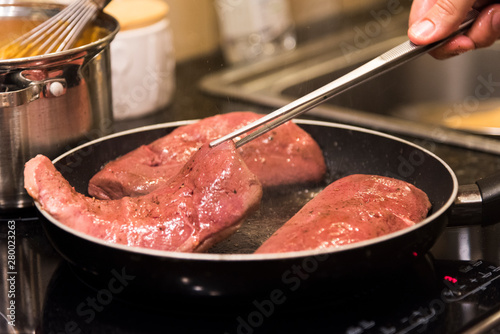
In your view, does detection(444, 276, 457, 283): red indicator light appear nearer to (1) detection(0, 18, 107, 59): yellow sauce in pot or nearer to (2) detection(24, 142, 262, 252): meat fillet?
(2) detection(24, 142, 262, 252): meat fillet

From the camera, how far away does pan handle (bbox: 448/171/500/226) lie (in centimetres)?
93

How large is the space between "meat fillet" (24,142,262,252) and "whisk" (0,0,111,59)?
0.33 metres

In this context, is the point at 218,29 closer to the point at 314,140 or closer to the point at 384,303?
the point at 314,140

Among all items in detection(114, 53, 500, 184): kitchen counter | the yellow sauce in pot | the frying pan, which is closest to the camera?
the frying pan

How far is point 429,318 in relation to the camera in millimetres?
813

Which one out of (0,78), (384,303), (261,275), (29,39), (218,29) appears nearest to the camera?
(261,275)

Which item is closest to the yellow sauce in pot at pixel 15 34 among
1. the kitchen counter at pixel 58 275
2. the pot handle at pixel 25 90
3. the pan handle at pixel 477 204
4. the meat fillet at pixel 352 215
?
the pot handle at pixel 25 90

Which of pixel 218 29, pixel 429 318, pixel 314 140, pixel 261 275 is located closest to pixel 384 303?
pixel 429 318

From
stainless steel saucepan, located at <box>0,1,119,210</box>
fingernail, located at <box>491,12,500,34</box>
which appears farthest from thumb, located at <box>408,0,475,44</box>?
stainless steel saucepan, located at <box>0,1,119,210</box>

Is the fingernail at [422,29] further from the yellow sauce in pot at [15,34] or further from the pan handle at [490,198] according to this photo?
the yellow sauce in pot at [15,34]

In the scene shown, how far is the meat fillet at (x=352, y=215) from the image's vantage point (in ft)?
2.68

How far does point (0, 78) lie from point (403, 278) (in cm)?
69

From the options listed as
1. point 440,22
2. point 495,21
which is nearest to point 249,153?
point 440,22

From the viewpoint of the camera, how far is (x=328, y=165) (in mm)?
1208
